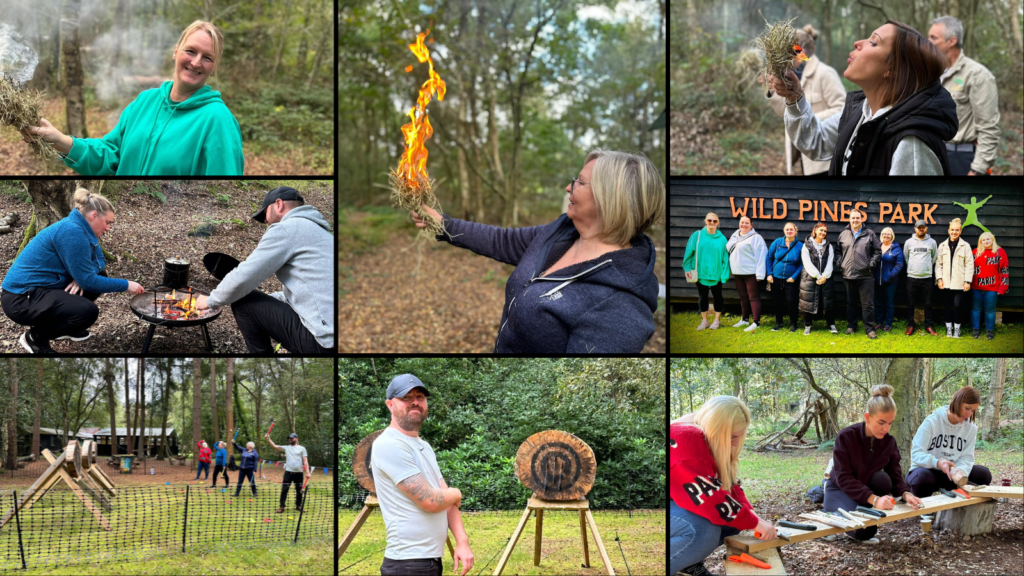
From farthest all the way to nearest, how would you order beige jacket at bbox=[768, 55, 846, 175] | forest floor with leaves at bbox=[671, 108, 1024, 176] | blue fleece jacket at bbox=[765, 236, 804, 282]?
forest floor with leaves at bbox=[671, 108, 1024, 176] < beige jacket at bbox=[768, 55, 846, 175] < blue fleece jacket at bbox=[765, 236, 804, 282]

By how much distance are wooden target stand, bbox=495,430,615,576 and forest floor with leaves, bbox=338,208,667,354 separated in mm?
7023

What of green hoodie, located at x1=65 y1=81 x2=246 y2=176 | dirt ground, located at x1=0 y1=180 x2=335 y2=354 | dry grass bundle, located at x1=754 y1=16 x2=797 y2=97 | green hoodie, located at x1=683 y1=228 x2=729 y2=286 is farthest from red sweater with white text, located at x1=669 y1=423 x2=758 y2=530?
green hoodie, located at x1=65 y1=81 x2=246 y2=176

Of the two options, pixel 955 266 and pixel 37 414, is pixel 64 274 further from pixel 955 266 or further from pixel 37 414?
pixel 955 266

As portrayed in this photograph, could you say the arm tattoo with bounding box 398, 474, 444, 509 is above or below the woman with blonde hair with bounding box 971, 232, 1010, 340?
below

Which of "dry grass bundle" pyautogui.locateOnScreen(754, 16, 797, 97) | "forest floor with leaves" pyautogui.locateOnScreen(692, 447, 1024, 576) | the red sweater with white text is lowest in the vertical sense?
"forest floor with leaves" pyautogui.locateOnScreen(692, 447, 1024, 576)

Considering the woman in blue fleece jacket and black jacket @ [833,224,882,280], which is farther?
black jacket @ [833,224,882,280]

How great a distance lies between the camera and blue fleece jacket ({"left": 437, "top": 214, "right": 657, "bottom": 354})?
3.75 meters

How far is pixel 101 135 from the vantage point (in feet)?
33.1

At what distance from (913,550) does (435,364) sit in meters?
3.49

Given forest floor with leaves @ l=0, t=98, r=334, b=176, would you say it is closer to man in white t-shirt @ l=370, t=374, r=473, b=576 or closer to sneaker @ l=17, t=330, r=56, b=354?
sneaker @ l=17, t=330, r=56, b=354

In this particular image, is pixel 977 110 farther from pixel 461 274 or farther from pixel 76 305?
pixel 461 274

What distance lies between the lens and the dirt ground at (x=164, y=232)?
4.38 meters

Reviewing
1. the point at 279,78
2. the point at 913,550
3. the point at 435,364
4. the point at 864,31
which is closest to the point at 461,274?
the point at 279,78

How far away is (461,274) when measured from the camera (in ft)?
45.1
